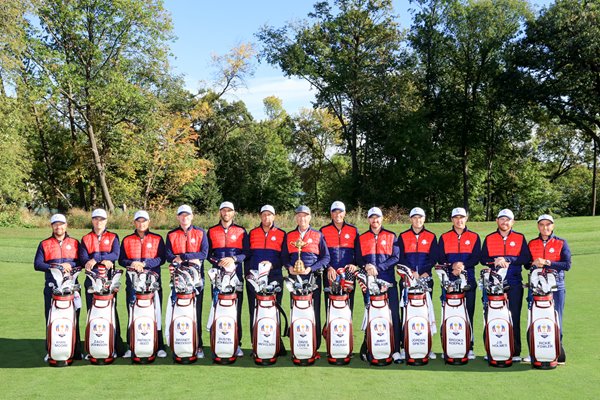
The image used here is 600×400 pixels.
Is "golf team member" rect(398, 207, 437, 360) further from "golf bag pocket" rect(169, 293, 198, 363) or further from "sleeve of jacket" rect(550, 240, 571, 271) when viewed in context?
"golf bag pocket" rect(169, 293, 198, 363)

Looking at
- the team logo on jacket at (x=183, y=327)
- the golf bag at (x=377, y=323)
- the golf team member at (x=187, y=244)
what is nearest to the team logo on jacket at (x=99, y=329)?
the team logo on jacket at (x=183, y=327)

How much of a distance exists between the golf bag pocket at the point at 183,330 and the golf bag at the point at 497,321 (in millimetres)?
3511

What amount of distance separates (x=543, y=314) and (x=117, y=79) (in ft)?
115

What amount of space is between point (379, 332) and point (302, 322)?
934mm

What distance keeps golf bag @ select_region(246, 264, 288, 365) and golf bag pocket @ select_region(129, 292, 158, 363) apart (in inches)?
48.0

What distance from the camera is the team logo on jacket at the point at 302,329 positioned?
6.95m

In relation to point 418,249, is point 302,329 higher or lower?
lower

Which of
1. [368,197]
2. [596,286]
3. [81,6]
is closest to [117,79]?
[81,6]

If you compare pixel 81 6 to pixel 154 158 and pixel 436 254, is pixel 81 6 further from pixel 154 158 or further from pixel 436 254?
pixel 436 254

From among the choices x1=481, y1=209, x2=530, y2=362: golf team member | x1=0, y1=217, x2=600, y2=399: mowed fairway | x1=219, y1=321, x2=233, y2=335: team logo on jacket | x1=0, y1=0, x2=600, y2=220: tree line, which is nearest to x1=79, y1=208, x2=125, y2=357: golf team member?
x1=0, y1=217, x2=600, y2=399: mowed fairway

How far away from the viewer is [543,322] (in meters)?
6.86

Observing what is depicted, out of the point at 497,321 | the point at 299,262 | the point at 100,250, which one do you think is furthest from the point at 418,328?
the point at 100,250

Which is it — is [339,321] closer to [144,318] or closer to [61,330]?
[144,318]

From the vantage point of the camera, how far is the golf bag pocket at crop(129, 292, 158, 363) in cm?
700
